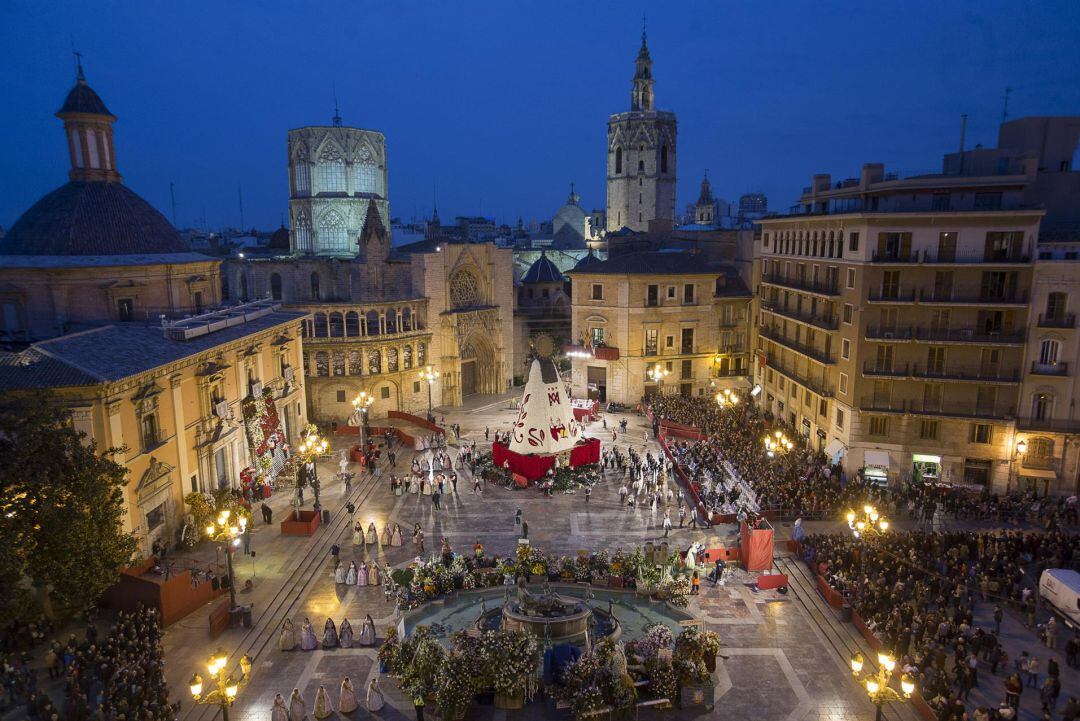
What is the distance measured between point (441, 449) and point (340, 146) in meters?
32.0

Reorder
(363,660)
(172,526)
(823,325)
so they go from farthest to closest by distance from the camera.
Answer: (823,325)
(172,526)
(363,660)

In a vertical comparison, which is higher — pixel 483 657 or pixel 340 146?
pixel 340 146

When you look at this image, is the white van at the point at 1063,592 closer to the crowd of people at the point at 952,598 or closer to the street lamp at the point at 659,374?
the crowd of people at the point at 952,598

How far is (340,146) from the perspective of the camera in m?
58.5

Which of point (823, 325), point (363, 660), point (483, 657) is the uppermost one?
point (823, 325)

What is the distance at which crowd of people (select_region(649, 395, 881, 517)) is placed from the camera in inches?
1144

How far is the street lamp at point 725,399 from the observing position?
44156 mm

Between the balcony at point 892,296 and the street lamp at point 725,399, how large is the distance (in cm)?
1336

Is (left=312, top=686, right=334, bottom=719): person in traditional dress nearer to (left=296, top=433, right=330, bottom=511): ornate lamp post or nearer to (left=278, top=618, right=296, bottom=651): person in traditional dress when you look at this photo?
(left=278, top=618, right=296, bottom=651): person in traditional dress

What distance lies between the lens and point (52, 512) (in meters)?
17.7

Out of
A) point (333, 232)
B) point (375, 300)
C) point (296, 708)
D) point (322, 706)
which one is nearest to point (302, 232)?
point (333, 232)

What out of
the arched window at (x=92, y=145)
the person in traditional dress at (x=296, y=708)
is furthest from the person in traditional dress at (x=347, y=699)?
the arched window at (x=92, y=145)

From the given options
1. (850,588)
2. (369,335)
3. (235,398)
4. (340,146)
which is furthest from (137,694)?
(340,146)

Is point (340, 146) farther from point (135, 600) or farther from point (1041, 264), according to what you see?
point (1041, 264)
